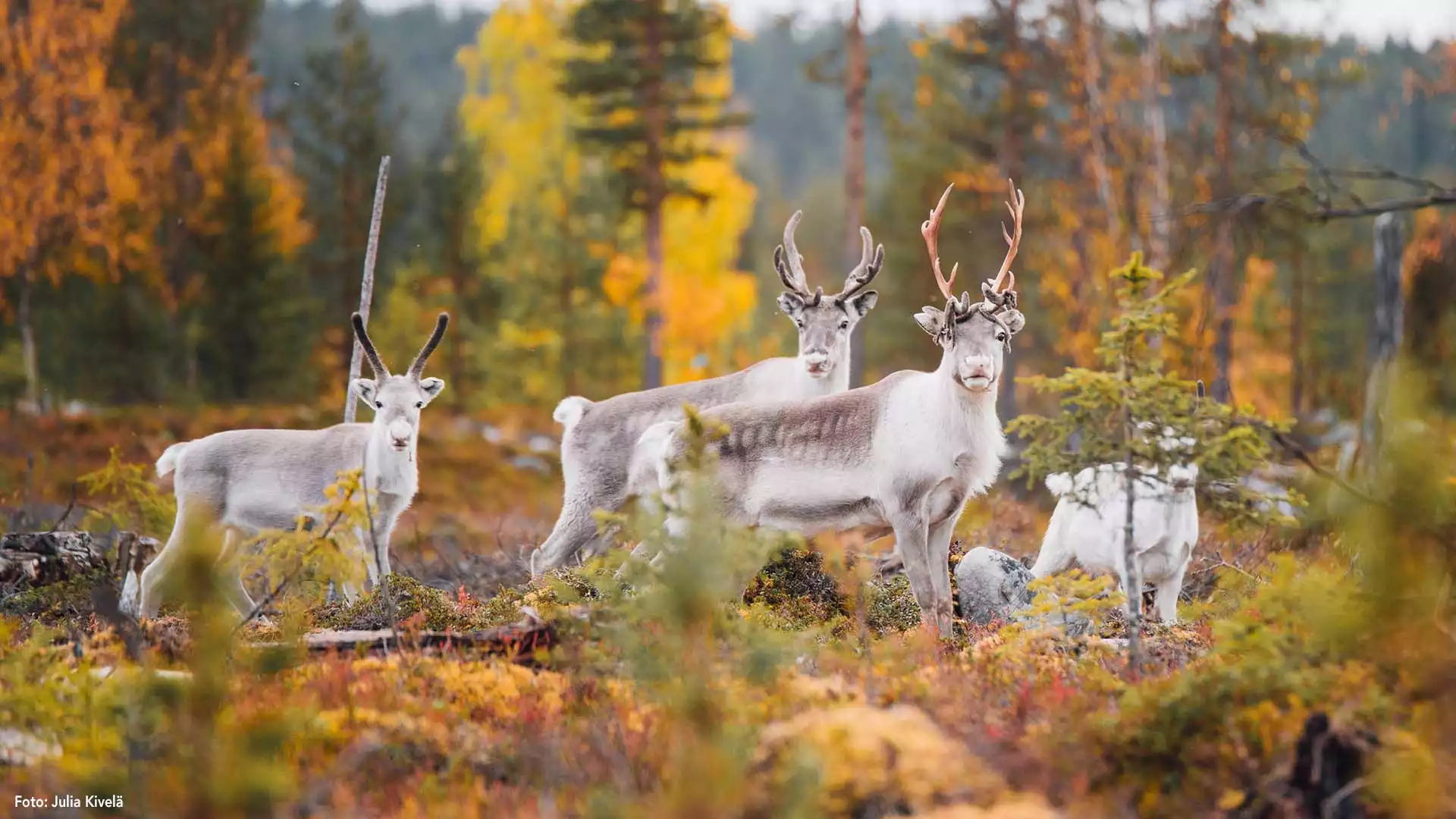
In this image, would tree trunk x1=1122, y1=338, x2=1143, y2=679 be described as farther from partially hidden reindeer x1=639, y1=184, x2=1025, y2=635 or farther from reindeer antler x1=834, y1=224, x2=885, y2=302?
reindeer antler x1=834, y1=224, x2=885, y2=302

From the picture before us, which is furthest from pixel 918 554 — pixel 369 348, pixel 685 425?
pixel 369 348

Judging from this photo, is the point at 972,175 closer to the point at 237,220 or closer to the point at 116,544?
the point at 237,220

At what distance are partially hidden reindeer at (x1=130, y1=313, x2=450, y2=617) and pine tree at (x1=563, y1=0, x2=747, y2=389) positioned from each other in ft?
49.5

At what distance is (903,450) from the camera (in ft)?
26.9

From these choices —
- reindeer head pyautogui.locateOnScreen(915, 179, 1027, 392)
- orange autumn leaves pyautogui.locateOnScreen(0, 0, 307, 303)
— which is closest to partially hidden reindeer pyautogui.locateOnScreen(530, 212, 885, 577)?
reindeer head pyautogui.locateOnScreen(915, 179, 1027, 392)

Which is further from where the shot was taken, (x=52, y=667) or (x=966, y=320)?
(x=966, y=320)

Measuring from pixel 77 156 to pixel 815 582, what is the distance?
17.9 meters

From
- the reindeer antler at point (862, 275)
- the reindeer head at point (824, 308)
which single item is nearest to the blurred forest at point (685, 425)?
the reindeer head at point (824, 308)

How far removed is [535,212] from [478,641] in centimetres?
2527

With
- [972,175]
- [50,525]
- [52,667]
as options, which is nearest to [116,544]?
[50,525]

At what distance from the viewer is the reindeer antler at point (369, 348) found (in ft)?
28.7

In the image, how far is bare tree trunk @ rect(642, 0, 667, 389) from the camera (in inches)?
969

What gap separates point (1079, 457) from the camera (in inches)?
243

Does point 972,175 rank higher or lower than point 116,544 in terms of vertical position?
higher
